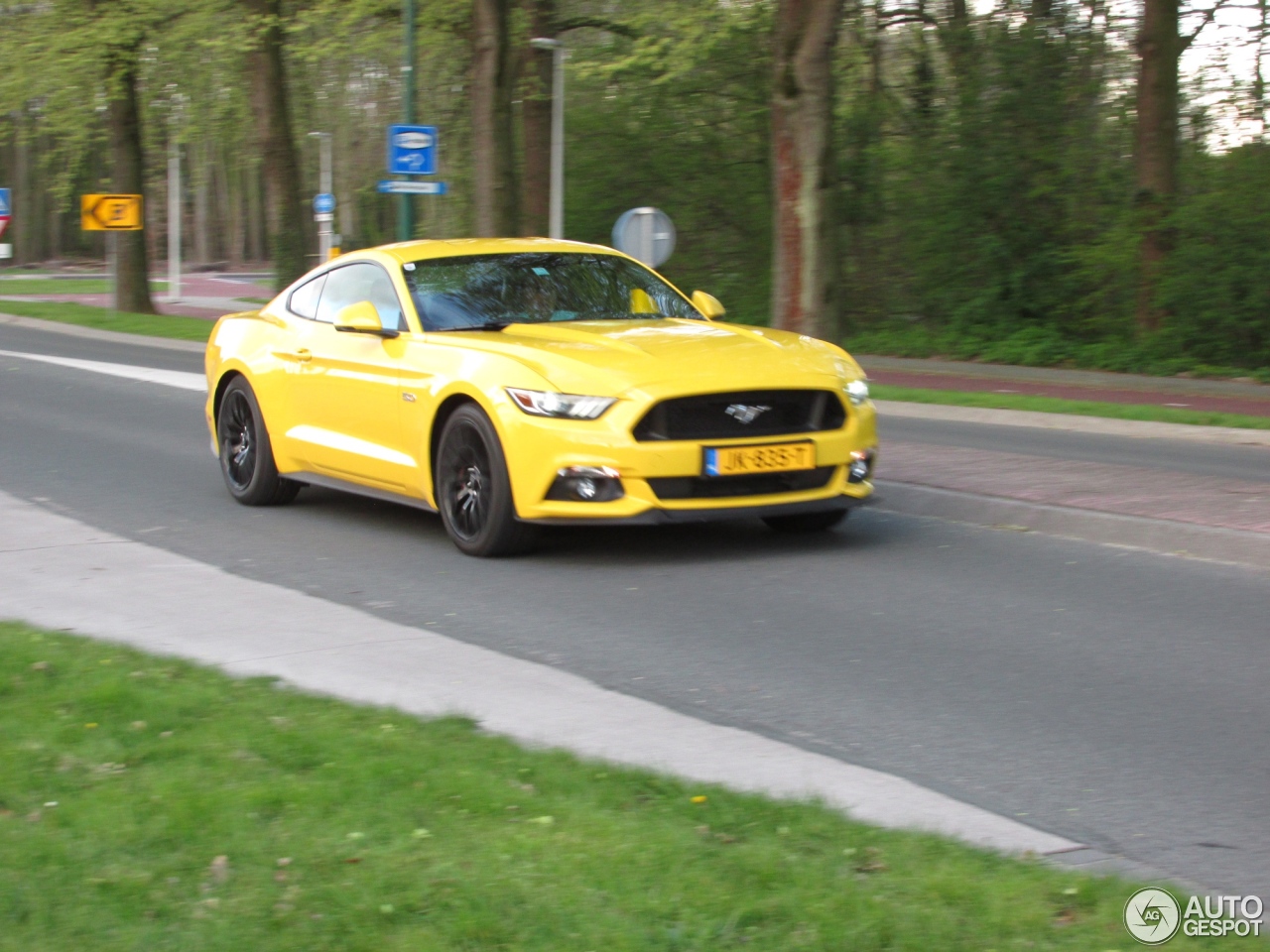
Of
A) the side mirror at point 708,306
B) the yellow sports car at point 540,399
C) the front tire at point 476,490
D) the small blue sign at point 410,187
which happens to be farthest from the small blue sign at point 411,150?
the front tire at point 476,490

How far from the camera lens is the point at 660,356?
26.5 feet

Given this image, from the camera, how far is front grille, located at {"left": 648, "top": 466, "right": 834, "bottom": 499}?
785 centimetres

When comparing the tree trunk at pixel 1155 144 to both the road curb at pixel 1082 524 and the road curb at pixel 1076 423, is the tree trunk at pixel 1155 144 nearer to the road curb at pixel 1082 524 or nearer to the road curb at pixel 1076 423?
the road curb at pixel 1076 423

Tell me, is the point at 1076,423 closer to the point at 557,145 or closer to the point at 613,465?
the point at 613,465

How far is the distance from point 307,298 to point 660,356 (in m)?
2.85

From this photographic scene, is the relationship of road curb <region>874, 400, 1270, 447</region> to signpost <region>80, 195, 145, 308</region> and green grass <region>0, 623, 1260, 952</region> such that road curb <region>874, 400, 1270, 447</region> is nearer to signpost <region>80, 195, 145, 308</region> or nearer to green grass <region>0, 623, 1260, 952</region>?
green grass <region>0, 623, 1260, 952</region>

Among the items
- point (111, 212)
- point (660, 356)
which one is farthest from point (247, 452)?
point (111, 212)

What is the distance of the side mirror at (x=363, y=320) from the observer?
8.71 metres

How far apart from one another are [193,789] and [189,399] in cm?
1361

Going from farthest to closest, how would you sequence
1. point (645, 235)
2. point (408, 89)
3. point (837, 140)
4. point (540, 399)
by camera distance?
point (837, 140) < point (408, 89) < point (645, 235) < point (540, 399)

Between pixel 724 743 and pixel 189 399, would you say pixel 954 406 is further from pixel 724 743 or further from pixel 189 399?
pixel 724 743

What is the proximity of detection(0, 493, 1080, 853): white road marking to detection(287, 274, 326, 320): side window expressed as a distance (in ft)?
6.28

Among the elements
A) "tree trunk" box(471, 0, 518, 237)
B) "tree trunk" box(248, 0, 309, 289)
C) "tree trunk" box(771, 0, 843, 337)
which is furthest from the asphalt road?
"tree trunk" box(248, 0, 309, 289)

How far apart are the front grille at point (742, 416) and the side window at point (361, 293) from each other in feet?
5.79
